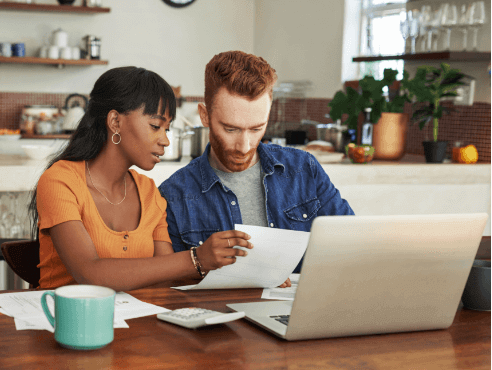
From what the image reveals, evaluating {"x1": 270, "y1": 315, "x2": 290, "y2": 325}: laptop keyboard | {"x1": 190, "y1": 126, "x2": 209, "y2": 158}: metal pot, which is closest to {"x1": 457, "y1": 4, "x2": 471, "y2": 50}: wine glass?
{"x1": 190, "y1": 126, "x2": 209, "y2": 158}: metal pot

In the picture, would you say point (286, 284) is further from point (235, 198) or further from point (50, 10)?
point (50, 10)

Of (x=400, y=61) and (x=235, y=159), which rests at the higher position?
(x=400, y=61)

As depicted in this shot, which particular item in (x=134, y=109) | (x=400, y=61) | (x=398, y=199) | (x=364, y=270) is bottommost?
(x=398, y=199)

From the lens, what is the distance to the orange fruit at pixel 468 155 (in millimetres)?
3045

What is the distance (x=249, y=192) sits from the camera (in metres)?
1.60

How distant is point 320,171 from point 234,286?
1.83ft

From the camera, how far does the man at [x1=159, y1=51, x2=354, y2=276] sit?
1.43m

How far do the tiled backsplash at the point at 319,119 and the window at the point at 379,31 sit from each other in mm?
449

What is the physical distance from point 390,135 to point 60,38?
10.1ft

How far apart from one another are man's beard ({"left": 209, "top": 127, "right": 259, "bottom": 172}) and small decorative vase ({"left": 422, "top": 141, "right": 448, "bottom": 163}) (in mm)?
1725

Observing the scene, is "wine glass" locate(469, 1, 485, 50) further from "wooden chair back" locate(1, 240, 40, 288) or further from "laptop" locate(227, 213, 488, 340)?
"wooden chair back" locate(1, 240, 40, 288)

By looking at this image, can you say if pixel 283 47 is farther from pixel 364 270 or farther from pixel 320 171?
pixel 364 270

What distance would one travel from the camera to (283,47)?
16.4 ft

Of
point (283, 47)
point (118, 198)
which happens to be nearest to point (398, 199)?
point (118, 198)
